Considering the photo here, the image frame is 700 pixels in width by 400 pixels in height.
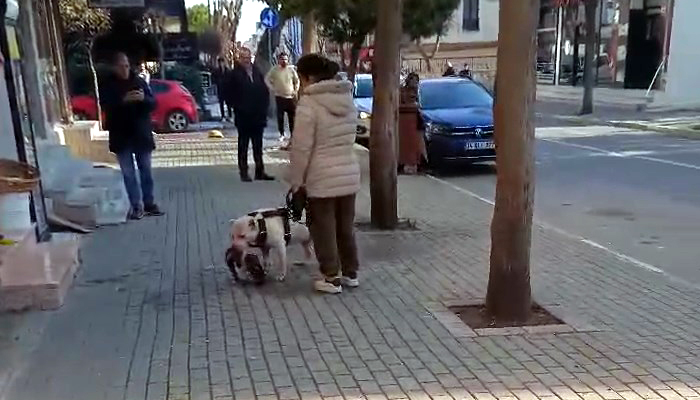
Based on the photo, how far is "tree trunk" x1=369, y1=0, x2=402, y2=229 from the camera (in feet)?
27.7

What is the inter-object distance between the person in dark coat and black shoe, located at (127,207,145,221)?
297 cm

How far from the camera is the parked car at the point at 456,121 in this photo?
1376 cm

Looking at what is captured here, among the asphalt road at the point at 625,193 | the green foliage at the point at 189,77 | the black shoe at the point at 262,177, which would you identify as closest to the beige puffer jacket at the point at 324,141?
the asphalt road at the point at 625,193

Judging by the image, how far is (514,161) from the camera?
5430 mm

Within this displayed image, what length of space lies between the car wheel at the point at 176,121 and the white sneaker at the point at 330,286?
16.7 m

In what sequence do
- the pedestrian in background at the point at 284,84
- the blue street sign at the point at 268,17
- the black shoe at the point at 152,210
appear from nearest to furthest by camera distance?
the black shoe at the point at 152,210 → the pedestrian in background at the point at 284,84 → the blue street sign at the point at 268,17

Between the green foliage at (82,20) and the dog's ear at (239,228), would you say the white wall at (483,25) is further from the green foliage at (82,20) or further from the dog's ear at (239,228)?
the dog's ear at (239,228)

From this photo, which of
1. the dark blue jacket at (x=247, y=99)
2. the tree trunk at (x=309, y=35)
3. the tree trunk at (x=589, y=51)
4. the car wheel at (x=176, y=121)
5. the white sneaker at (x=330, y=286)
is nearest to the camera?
the white sneaker at (x=330, y=286)

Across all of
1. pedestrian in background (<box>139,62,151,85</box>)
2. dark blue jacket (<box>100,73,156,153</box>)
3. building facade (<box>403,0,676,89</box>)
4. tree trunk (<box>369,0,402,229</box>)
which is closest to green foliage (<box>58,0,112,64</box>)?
pedestrian in background (<box>139,62,151,85</box>)

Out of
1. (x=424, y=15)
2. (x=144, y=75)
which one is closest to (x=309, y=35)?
(x=424, y=15)

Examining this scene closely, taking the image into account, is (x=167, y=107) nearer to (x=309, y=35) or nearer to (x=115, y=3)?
(x=309, y=35)

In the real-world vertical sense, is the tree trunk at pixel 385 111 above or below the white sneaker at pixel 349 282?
above

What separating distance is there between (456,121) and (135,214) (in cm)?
639

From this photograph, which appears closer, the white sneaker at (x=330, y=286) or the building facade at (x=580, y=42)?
the white sneaker at (x=330, y=286)
